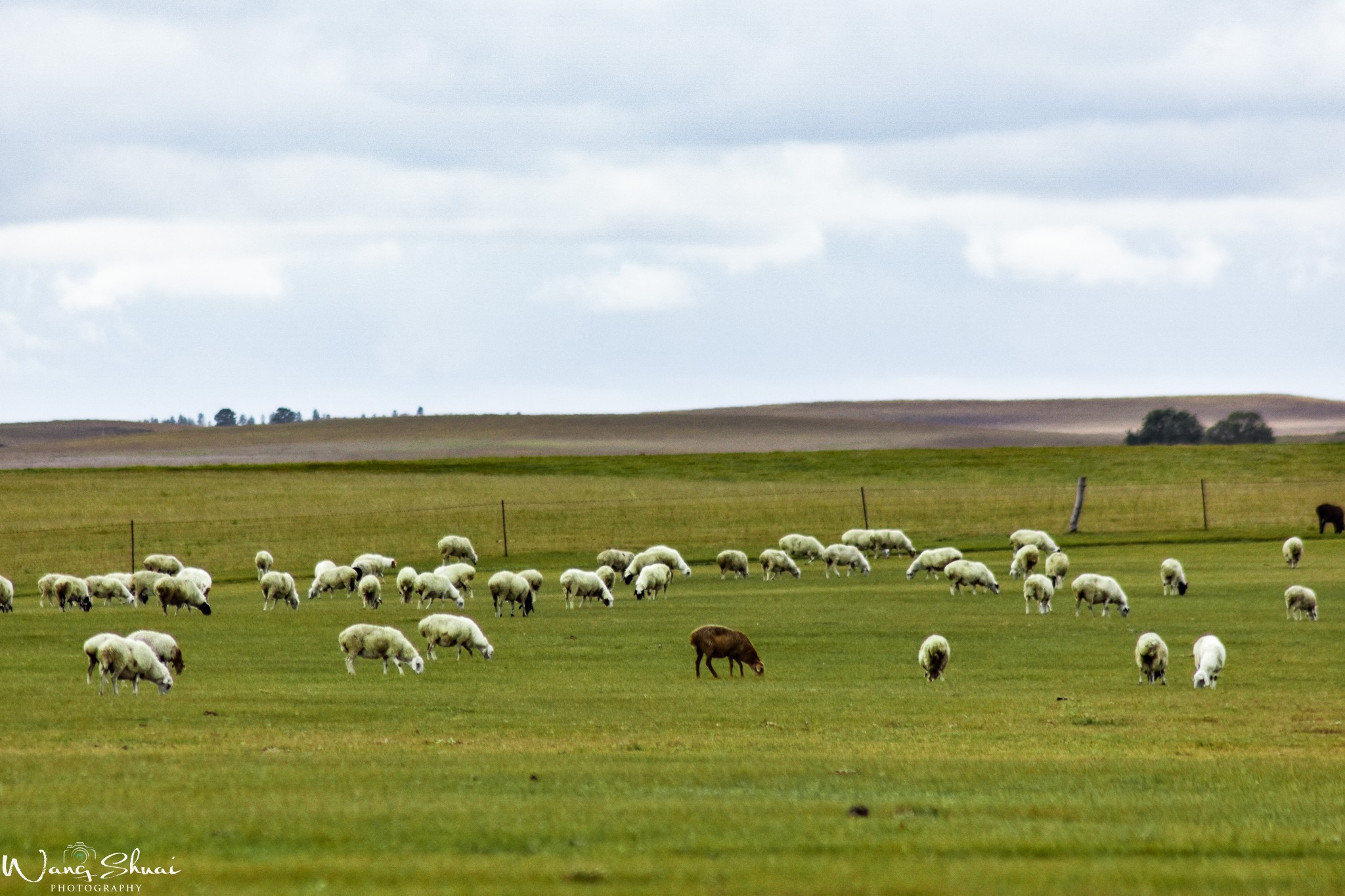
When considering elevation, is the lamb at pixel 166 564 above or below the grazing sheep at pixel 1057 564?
above

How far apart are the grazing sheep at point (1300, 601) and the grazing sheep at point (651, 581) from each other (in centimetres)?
Result: 1383

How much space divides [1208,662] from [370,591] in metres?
18.3

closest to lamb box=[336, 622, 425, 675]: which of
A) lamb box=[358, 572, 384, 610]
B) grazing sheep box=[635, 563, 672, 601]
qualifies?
lamb box=[358, 572, 384, 610]

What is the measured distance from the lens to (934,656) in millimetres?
21312

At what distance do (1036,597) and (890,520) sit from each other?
1263 inches

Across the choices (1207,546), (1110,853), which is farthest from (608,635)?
(1207,546)

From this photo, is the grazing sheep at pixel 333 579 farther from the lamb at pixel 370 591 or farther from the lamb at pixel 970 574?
the lamb at pixel 970 574

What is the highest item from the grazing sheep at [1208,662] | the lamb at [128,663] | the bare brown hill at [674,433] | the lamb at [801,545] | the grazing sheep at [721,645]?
the bare brown hill at [674,433]

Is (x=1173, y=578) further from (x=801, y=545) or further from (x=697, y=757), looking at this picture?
(x=697, y=757)

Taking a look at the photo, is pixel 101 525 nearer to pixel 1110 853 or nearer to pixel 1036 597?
pixel 1036 597

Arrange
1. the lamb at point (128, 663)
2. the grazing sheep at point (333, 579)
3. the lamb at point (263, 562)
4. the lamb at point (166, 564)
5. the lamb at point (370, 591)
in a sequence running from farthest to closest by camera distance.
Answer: the lamb at point (263, 562) → the lamb at point (166, 564) → the grazing sheep at point (333, 579) → the lamb at point (370, 591) → the lamb at point (128, 663)

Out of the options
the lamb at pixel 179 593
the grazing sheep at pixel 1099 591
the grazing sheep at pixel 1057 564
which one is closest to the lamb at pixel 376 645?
the lamb at pixel 179 593

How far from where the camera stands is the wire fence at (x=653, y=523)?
5375cm

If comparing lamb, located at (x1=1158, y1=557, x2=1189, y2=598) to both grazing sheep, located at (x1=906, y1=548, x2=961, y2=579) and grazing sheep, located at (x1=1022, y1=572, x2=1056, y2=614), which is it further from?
grazing sheep, located at (x1=906, y1=548, x2=961, y2=579)
